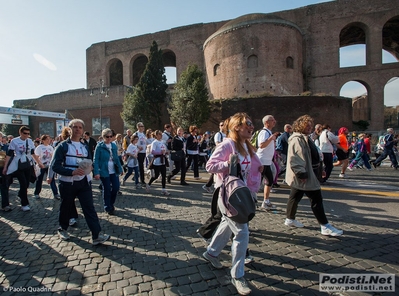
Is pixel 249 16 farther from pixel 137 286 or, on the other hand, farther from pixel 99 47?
pixel 137 286

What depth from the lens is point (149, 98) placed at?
1205 inches

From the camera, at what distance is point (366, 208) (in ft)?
18.2

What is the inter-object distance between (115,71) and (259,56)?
30.3 m

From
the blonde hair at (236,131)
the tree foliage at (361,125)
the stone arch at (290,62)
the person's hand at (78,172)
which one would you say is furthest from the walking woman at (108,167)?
the tree foliage at (361,125)

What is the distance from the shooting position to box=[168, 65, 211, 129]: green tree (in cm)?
2639

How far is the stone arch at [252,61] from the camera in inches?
1276

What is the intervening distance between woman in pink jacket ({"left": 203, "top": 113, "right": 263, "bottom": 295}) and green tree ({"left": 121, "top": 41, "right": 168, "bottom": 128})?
27442mm

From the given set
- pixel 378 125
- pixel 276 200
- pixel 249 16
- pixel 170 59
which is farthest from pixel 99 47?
pixel 276 200

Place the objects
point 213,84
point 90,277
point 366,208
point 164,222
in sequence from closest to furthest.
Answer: point 90,277, point 164,222, point 366,208, point 213,84

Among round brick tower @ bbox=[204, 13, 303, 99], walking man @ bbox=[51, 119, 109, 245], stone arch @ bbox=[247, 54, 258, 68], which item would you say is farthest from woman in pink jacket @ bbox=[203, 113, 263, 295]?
stone arch @ bbox=[247, 54, 258, 68]

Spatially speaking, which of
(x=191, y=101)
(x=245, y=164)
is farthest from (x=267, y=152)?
(x=191, y=101)

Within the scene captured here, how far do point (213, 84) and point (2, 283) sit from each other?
34.5 m

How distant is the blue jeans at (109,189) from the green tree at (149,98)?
80.4ft

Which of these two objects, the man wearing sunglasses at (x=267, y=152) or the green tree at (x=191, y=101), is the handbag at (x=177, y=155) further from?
the green tree at (x=191, y=101)
